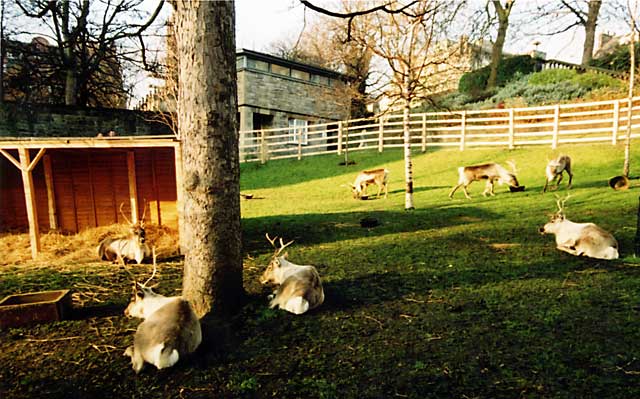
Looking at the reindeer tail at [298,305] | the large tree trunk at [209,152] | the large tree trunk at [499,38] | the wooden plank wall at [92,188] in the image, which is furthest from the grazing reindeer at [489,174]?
the large tree trunk at [499,38]

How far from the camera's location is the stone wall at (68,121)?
1570 centimetres

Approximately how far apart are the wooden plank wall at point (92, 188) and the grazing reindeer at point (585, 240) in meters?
8.71

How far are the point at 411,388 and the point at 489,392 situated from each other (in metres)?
0.60

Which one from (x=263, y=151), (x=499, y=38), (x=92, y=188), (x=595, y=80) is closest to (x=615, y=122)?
(x=595, y=80)

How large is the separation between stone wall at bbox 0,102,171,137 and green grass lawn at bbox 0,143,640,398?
1170 cm

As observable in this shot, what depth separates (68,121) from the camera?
17.3 meters

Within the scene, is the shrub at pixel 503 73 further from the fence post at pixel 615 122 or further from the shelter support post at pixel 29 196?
the shelter support post at pixel 29 196

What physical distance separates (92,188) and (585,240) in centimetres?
1120

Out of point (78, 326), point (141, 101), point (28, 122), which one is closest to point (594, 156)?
point (78, 326)

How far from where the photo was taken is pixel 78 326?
15.2 feet

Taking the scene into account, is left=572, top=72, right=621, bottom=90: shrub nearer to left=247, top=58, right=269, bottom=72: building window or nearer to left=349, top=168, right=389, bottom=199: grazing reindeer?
left=349, top=168, right=389, bottom=199: grazing reindeer

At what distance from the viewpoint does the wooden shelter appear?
10375 millimetres

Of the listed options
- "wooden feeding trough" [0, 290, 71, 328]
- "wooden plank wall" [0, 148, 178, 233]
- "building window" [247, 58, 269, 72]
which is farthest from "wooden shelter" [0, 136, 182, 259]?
"building window" [247, 58, 269, 72]

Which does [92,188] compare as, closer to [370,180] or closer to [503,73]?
[370,180]
